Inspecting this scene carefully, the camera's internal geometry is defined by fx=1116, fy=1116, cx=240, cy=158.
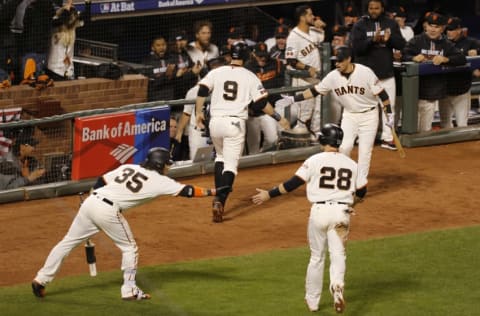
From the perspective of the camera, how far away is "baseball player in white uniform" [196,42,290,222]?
1330 cm

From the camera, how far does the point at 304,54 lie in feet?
54.0

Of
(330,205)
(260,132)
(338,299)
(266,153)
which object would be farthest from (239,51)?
(338,299)

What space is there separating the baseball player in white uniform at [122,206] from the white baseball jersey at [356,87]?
361 centimetres

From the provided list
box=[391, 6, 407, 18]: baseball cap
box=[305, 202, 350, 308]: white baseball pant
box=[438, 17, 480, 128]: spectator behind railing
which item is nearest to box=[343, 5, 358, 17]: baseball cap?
box=[391, 6, 407, 18]: baseball cap

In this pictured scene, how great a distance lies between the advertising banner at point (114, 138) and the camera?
1455 centimetres

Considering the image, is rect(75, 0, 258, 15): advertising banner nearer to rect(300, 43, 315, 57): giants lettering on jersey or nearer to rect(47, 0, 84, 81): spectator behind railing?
rect(47, 0, 84, 81): spectator behind railing

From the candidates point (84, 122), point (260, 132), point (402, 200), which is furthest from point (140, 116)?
point (402, 200)

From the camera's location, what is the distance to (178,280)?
11508 mm

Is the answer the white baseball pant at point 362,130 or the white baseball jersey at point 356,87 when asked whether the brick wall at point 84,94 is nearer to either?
the white baseball jersey at point 356,87

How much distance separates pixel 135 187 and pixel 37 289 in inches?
54.9

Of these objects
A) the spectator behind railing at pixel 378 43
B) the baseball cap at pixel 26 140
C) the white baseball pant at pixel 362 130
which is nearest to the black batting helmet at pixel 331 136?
the white baseball pant at pixel 362 130

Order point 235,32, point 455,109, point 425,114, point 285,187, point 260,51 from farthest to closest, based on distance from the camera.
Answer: point 235,32, point 455,109, point 425,114, point 260,51, point 285,187

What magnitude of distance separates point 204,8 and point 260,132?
122 inches

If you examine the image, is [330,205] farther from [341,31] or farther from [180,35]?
[341,31]
